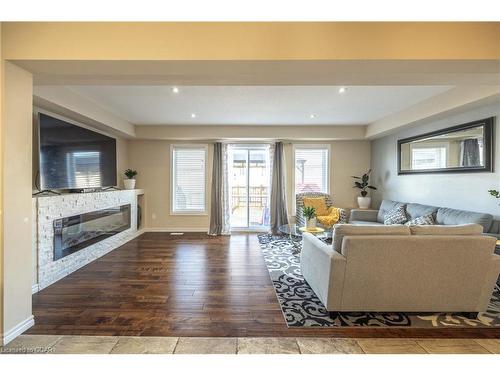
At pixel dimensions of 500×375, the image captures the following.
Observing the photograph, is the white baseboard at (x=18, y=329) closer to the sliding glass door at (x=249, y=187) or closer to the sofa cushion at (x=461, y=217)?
the sliding glass door at (x=249, y=187)

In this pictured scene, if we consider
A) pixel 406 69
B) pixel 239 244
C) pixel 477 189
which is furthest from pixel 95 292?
pixel 477 189

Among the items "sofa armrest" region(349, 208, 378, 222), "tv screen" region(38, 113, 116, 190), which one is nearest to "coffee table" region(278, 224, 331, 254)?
"sofa armrest" region(349, 208, 378, 222)

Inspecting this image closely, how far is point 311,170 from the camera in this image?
6.23 meters

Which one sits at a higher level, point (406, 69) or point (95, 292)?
point (406, 69)

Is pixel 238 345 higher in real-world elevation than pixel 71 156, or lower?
lower

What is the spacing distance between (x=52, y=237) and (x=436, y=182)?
5932 mm

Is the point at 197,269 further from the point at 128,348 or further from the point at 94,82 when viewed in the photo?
the point at 94,82

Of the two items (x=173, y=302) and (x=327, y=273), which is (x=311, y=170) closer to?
(x=327, y=273)

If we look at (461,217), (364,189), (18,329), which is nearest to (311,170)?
(364,189)

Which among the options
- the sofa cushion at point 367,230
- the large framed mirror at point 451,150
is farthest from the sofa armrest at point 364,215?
the sofa cushion at point 367,230

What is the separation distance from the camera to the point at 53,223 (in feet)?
10.2

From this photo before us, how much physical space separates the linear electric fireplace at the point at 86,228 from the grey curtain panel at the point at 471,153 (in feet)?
19.2

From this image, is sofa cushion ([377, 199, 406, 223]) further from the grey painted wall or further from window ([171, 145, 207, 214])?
window ([171, 145, 207, 214])
